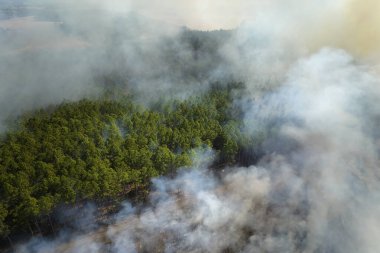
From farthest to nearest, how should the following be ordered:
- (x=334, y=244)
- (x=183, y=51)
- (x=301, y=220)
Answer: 1. (x=183, y=51)
2. (x=301, y=220)
3. (x=334, y=244)

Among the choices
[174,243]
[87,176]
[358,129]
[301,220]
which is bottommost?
[174,243]

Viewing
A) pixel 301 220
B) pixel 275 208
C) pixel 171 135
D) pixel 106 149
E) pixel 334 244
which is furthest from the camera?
pixel 171 135

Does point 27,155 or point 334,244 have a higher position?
point 27,155

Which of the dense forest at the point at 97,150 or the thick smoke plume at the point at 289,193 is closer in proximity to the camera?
the thick smoke plume at the point at 289,193

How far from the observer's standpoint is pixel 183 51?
58094mm

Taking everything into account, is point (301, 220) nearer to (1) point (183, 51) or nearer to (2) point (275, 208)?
(2) point (275, 208)

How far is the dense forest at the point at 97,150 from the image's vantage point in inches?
811

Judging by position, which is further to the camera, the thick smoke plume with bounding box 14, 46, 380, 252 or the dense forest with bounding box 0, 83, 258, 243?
the dense forest with bounding box 0, 83, 258, 243

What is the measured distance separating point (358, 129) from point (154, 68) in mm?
33114

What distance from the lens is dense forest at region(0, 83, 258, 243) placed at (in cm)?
2061

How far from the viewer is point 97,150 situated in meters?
24.9

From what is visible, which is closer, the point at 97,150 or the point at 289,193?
the point at 289,193

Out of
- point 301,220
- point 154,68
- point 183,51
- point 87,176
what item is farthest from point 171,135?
point 183,51

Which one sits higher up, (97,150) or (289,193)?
(97,150)
